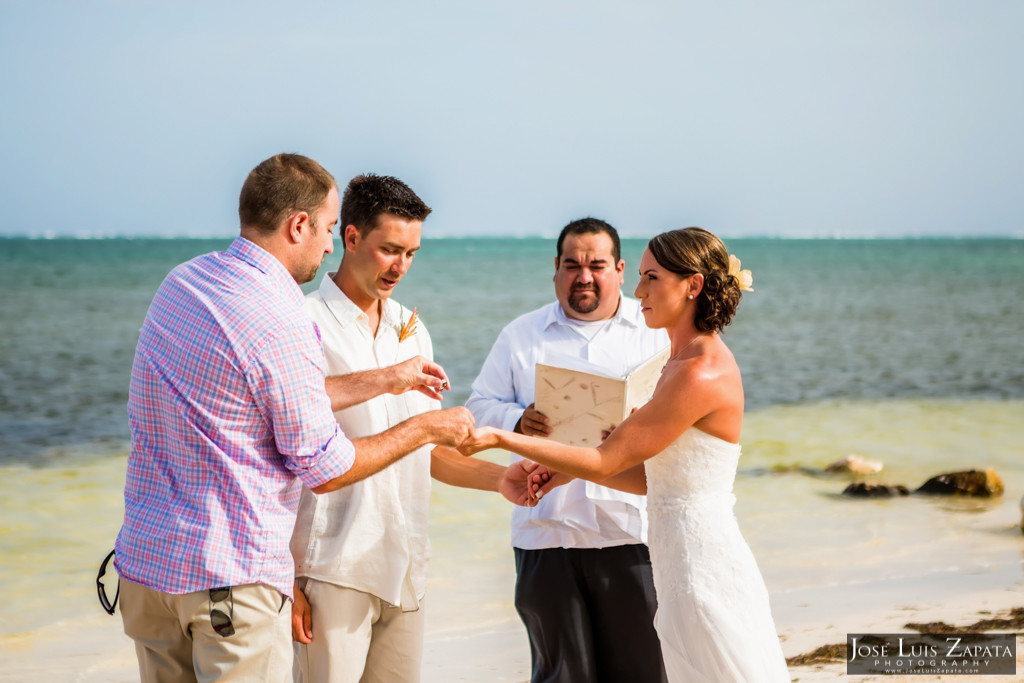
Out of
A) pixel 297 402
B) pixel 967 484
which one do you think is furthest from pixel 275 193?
pixel 967 484

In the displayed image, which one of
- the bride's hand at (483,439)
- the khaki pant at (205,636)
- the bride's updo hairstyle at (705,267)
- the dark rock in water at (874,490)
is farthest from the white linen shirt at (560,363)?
the dark rock in water at (874,490)

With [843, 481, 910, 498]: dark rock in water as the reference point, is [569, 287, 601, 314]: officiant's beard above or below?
above

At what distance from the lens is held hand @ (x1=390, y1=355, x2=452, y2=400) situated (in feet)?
11.1

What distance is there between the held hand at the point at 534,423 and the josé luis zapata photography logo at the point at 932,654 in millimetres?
2371

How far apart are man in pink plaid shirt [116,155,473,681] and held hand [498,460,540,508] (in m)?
1.25

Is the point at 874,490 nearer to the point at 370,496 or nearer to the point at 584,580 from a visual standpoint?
the point at 584,580

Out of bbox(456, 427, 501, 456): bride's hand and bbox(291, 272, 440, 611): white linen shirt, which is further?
bbox(456, 427, 501, 456): bride's hand

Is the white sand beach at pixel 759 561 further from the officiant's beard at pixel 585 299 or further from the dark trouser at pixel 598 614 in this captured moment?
the officiant's beard at pixel 585 299

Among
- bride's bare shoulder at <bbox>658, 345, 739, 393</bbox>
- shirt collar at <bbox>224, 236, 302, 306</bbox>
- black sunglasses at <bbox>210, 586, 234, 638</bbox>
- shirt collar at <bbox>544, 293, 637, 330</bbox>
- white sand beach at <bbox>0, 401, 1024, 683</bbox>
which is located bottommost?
white sand beach at <bbox>0, 401, 1024, 683</bbox>

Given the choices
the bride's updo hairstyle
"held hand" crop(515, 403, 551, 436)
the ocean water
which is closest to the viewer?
the bride's updo hairstyle

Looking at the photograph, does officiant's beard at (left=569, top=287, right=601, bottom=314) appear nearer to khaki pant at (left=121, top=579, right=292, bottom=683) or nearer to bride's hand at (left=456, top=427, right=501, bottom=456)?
bride's hand at (left=456, top=427, right=501, bottom=456)

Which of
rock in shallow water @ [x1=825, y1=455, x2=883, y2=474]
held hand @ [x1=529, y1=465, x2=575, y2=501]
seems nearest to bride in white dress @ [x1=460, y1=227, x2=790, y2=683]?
held hand @ [x1=529, y1=465, x2=575, y2=501]

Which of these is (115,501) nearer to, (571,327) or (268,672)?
(571,327)

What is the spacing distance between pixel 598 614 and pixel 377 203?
78.3 inches
